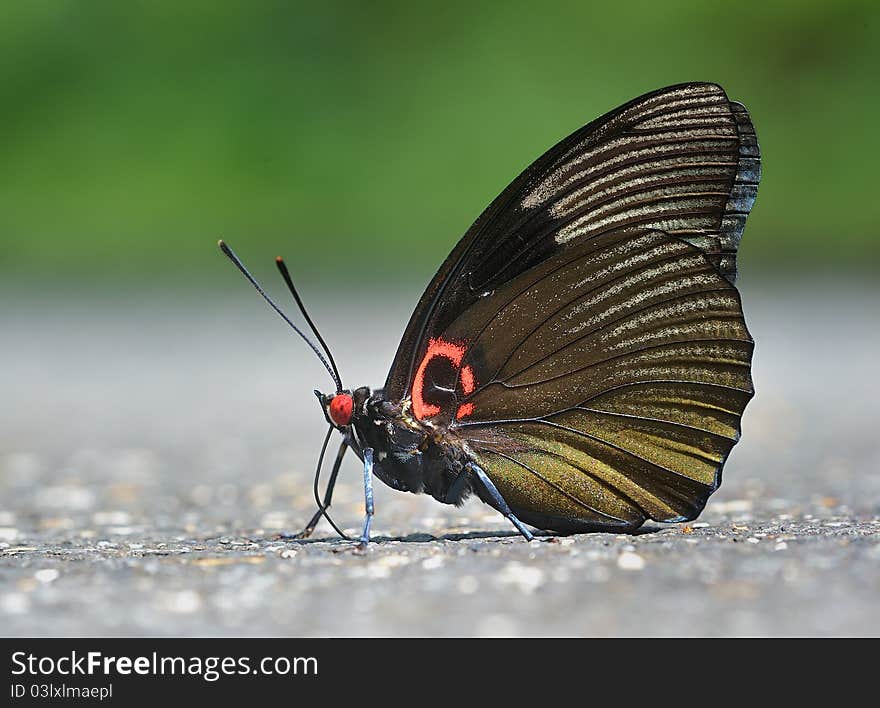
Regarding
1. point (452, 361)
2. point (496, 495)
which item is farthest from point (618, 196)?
point (496, 495)

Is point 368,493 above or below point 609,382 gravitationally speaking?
below

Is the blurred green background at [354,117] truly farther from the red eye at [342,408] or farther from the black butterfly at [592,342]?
the red eye at [342,408]

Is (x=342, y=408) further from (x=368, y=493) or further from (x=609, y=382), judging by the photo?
(x=609, y=382)

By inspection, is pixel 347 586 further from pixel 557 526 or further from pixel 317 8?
pixel 317 8

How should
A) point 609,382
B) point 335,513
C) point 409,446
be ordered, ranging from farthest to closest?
point 335,513, point 609,382, point 409,446

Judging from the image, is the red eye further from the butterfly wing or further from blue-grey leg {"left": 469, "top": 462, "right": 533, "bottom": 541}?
blue-grey leg {"left": 469, "top": 462, "right": 533, "bottom": 541}

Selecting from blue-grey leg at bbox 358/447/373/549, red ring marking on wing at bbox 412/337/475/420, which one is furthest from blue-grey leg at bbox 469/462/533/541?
blue-grey leg at bbox 358/447/373/549
